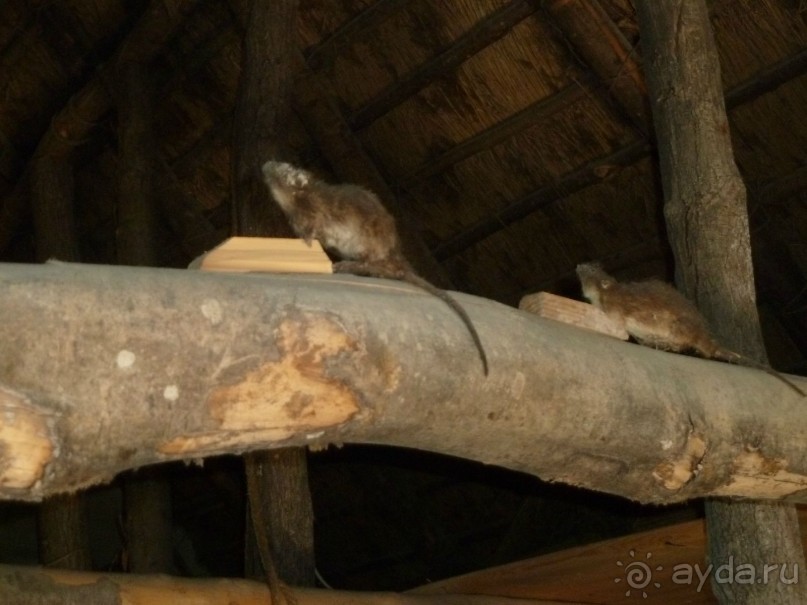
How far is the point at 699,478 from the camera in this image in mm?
2457

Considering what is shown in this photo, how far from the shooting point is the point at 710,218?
12.1 ft

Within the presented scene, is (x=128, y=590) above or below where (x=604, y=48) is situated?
below

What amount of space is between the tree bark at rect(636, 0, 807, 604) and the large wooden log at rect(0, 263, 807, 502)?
775mm

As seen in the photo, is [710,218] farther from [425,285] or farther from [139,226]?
[139,226]

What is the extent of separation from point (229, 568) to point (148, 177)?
3.92 m

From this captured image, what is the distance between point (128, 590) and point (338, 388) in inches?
73.9

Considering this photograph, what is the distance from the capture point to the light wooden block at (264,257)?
85.0 inches

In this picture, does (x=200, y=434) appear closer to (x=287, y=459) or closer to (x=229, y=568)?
(x=287, y=459)

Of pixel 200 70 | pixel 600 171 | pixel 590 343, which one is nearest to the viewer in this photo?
pixel 590 343

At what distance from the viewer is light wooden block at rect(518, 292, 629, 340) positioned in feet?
8.41

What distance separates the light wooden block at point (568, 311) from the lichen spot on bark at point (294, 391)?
0.78m

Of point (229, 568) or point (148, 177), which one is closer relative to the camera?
point (148, 177)

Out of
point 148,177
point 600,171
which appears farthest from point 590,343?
point 148,177

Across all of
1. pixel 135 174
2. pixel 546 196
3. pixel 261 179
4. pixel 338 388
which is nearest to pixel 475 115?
pixel 546 196
